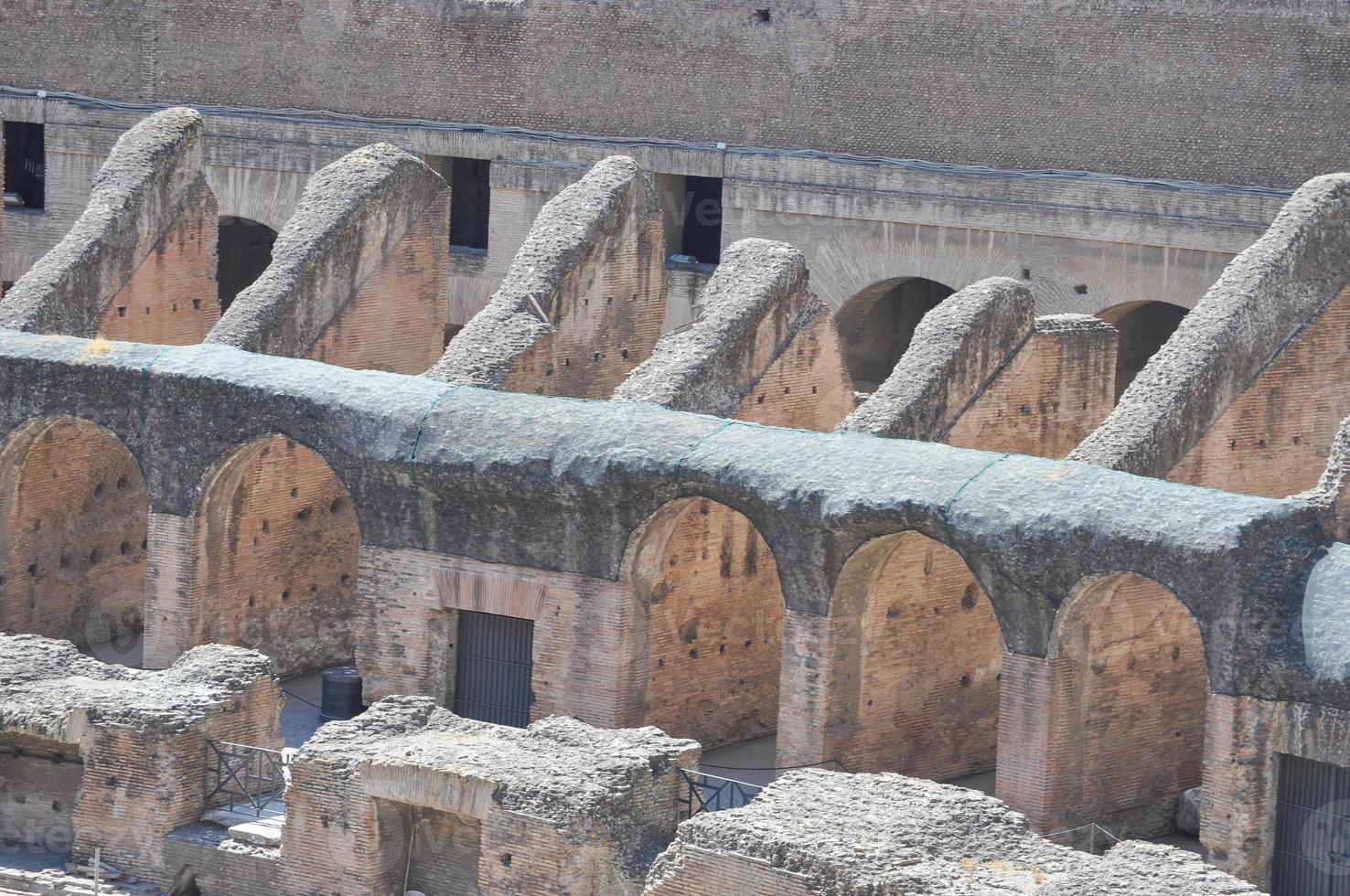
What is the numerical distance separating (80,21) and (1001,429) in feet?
60.4

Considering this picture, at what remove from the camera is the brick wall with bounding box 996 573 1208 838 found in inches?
939

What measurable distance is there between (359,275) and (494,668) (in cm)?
602

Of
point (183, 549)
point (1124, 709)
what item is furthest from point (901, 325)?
point (1124, 709)

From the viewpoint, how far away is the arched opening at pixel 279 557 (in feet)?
93.2

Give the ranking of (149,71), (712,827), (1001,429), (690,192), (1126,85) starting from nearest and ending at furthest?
(712,827)
(1001,429)
(1126,85)
(690,192)
(149,71)

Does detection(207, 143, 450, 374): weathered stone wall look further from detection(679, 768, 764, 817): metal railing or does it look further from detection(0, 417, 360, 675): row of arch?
detection(679, 768, 764, 817): metal railing

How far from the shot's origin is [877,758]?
1016 inches

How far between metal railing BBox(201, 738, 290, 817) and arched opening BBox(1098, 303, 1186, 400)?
12864 mm

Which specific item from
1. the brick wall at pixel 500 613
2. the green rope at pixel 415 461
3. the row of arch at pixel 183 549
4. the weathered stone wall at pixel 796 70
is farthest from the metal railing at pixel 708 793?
the weathered stone wall at pixel 796 70

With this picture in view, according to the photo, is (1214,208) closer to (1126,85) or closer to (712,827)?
(1126,85)

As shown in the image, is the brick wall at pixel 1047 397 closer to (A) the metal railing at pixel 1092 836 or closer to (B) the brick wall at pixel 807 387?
(B) the brick wall at pixel 807 387

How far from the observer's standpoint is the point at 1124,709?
24.5m

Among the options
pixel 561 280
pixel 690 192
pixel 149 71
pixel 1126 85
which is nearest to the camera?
pixel 561 280

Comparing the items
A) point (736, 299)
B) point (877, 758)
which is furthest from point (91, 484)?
point (877, 758)
